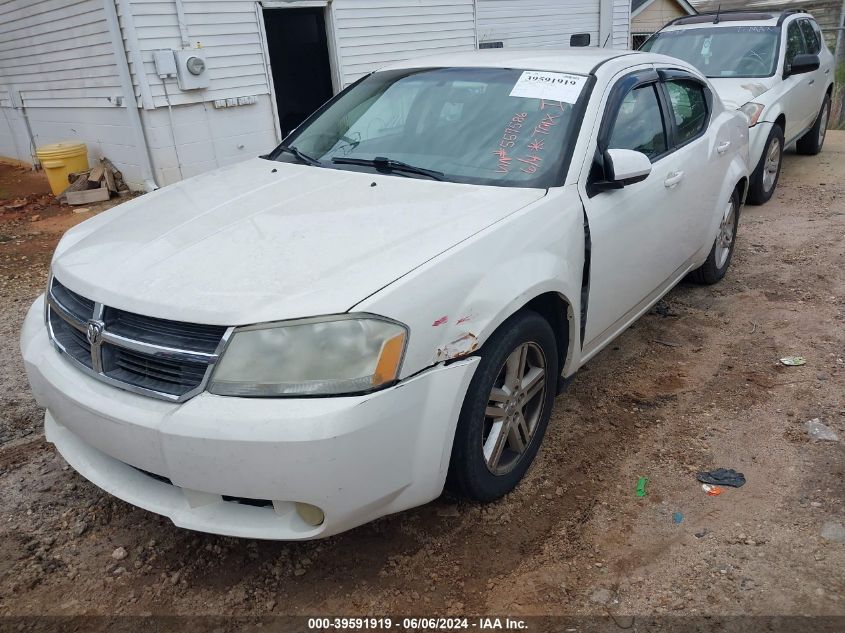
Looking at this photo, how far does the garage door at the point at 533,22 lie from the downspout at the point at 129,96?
21.2ft

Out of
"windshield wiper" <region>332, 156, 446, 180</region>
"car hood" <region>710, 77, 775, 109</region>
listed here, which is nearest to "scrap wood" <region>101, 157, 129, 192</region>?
"windshield wiper" <region>332, 156, 446, 180</region>

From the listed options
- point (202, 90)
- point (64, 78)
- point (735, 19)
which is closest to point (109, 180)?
point (202, 90)

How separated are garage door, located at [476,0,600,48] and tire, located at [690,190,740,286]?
8.52 m

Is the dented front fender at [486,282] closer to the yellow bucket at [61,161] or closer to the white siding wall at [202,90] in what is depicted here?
the white siding wall at [202,90]

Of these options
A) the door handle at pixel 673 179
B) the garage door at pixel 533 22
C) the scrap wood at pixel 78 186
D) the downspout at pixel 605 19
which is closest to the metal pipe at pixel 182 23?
the scrap wood at pixel 78 186

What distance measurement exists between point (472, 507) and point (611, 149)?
68.5 inches

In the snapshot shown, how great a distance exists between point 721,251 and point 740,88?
9.82ft

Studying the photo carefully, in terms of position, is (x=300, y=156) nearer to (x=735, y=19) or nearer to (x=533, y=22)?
(x=735, y=19)

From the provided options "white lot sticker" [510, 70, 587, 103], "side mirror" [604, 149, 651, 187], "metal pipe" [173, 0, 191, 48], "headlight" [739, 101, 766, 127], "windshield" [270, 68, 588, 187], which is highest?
"metal pipe" [173, 0, 191, 48]

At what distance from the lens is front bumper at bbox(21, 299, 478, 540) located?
206cm

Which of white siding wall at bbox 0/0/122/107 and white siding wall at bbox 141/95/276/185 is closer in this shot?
white siding wall at bbox 141/95/276/185

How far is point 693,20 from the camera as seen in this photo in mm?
8398

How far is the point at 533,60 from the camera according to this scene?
359cm

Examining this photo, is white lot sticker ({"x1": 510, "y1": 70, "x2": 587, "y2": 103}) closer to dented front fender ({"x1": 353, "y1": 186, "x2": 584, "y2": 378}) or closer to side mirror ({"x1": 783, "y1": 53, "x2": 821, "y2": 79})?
dented front fender ({"x1": 353, "y1": 186, "x2": 584, "y2": 378})
